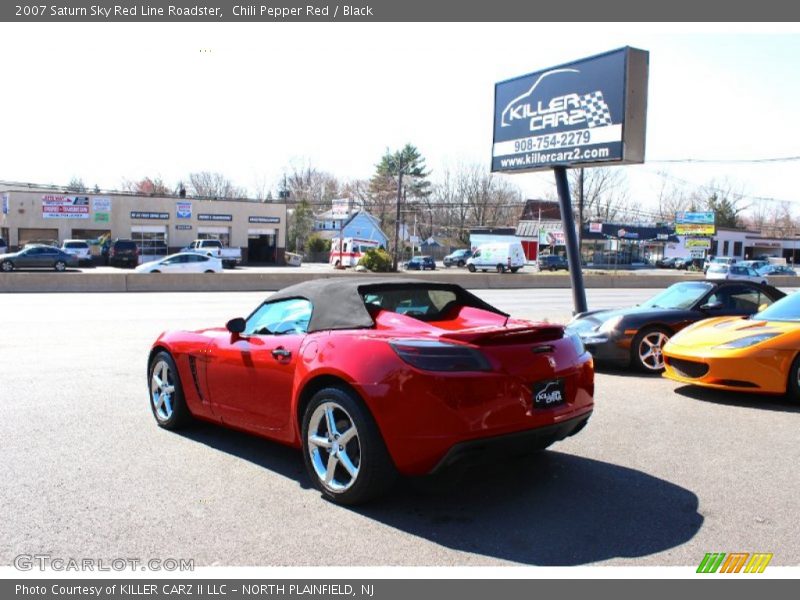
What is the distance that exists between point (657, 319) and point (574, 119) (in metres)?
6.25

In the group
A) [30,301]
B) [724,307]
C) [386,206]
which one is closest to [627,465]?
[724,307]

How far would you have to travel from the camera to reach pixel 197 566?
11.9ft

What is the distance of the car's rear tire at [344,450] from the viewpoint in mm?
4281

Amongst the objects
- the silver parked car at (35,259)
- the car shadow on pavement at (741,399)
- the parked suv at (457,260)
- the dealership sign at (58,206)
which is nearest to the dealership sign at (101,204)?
the dealership sign at (58,206)

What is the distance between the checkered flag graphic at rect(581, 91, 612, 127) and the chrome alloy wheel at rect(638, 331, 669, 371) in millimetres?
5820

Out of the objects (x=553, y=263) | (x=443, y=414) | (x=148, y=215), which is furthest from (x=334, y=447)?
(x=553, y=263)

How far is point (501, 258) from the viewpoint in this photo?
55031 millimetres

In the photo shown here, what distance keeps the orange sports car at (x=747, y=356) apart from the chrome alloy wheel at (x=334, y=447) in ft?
15.8

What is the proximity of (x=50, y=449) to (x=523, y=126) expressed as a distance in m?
12.6

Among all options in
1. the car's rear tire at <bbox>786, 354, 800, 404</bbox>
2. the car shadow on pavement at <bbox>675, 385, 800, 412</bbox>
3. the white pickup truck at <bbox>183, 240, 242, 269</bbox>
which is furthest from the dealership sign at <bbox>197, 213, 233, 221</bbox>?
the car's rear tire at <bbox>786, 354, 800, 404</bbox>

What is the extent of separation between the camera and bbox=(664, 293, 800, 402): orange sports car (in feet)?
24.3

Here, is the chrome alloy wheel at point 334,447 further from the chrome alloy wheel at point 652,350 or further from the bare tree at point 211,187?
the bare tree at point 211,187

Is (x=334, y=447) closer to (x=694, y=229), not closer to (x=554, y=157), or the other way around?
(x=554, y=157)

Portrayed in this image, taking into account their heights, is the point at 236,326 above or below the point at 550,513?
above
